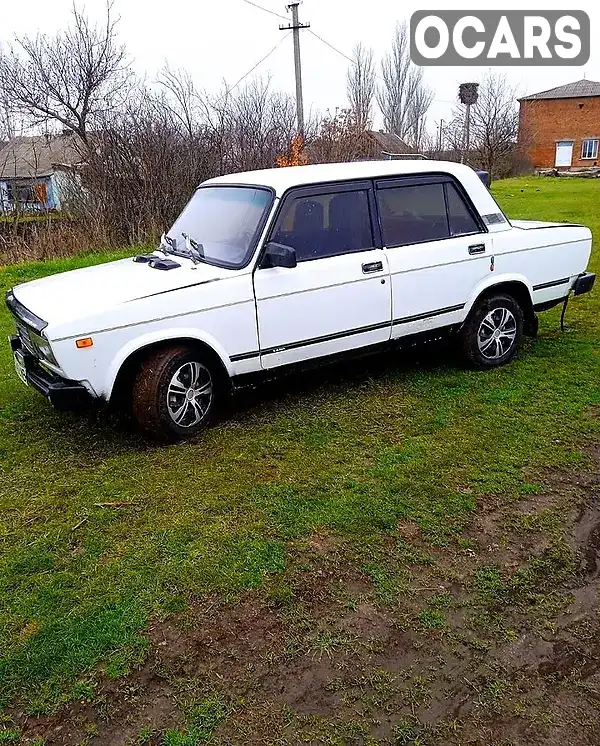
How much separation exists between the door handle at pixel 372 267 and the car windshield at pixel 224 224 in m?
0.93

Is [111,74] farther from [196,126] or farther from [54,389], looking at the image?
[54,389]

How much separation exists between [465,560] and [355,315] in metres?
2.39

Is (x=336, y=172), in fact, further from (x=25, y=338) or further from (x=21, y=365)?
(x=21, y=365)

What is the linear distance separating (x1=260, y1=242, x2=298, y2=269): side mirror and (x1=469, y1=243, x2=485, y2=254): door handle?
1.83m

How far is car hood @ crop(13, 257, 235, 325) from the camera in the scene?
4.30m

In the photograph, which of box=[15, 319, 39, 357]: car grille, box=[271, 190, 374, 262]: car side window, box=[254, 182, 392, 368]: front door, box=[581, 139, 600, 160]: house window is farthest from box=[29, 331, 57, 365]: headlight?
box=[581, 139, 600, 160]: house window

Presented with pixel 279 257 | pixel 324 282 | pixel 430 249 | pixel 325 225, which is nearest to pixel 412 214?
pixel 430 249

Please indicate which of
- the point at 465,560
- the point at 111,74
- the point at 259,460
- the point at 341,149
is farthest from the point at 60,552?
the point at 111,74

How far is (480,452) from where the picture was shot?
174 inches

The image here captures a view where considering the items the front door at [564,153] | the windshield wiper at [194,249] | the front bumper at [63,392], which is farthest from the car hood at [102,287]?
the front door at [564,153]

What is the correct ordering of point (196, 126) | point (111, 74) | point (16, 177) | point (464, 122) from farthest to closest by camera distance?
1. point (464, 122)
2. point (111, 74)
3. point (196, 126)
4. point (16, 177)

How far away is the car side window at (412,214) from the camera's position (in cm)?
532

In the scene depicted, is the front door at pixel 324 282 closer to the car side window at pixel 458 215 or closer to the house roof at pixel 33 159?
the car side window at pixel 458 215

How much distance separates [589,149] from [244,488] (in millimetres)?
52878
